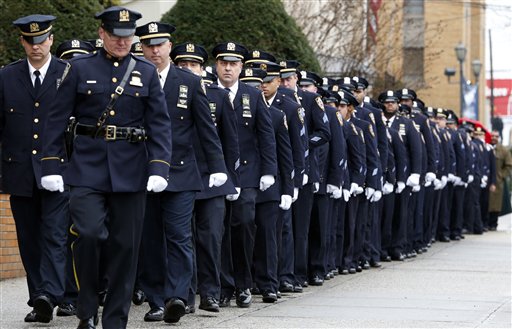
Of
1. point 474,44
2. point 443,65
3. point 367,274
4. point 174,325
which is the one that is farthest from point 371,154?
point 474,44

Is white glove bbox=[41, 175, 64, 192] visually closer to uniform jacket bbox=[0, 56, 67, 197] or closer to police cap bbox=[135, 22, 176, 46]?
uniform jacket bbox=[0, 56, 67, 197]

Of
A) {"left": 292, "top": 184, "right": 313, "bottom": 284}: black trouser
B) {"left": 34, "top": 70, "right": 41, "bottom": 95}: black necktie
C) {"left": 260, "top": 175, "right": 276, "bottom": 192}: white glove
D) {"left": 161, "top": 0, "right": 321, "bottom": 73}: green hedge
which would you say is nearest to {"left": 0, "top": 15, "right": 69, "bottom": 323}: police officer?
{"left": 34, "top": 70, "right": 41, "bottom": 95}: black necktie

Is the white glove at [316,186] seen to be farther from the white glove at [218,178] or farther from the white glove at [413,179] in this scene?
the white glove at [413,179]

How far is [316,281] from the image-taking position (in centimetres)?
1448

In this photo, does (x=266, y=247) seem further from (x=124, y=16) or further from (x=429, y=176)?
(x=429, y=176)

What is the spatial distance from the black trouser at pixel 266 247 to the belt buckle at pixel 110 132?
385 cm

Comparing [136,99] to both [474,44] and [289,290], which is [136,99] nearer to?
[289,290]

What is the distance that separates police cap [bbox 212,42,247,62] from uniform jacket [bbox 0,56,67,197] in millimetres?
1703

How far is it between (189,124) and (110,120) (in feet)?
6.03

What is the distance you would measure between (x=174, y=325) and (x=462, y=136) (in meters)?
15.9

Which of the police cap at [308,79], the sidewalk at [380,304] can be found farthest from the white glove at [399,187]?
the police cap at [308,79]

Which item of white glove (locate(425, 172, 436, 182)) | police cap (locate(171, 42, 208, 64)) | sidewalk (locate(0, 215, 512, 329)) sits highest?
police cap (locate(171, 42, 208, 64))

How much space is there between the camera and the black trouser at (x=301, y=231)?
14.0 m

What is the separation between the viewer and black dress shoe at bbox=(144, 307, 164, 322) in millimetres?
10438
